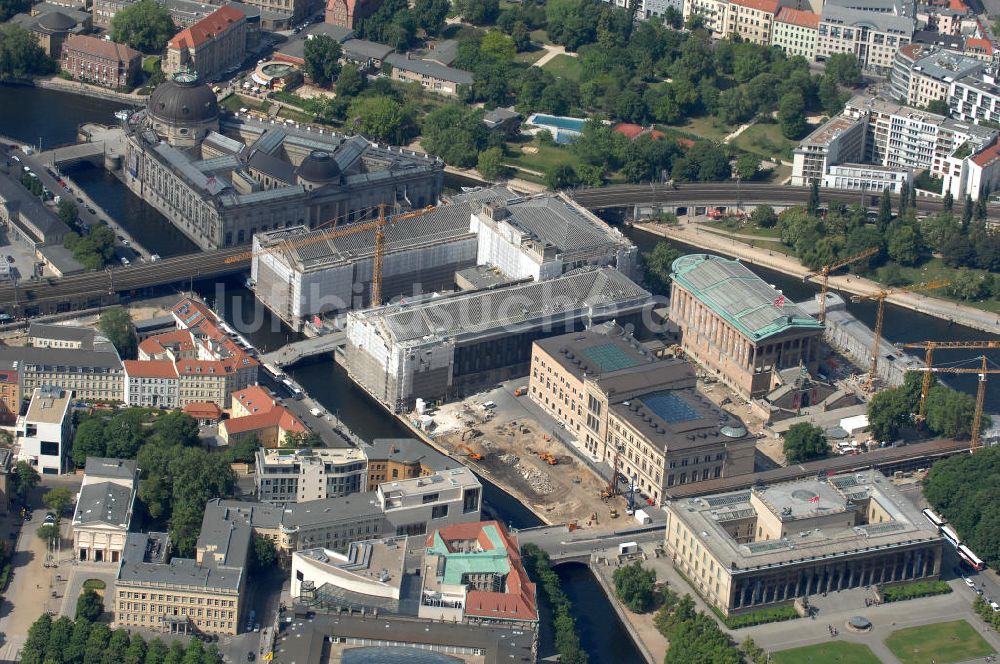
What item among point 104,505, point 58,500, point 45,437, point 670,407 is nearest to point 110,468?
point 58,500

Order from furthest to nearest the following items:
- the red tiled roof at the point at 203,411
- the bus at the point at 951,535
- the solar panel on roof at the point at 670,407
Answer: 1. the red tiled roof at the point at 203,411
2. the solar panel on roof at the point at 670,407
3. the bus at the point at 951,535

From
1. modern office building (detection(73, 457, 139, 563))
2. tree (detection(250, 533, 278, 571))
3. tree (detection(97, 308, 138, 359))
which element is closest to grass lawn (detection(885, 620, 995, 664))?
tree (detection(250, 533, 278, 571))

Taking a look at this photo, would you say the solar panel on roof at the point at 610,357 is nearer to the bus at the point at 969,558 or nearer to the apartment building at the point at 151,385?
the bus at the point at 969,558

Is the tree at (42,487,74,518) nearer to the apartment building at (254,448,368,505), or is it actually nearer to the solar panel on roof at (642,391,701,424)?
the apartment building at (254,448,368,505)

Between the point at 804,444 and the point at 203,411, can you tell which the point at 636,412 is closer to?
the point at 804,444

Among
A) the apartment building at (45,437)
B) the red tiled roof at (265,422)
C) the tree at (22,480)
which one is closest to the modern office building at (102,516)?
the tree at (22,480)

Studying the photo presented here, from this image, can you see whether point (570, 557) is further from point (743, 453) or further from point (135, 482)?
point (135, 482)
